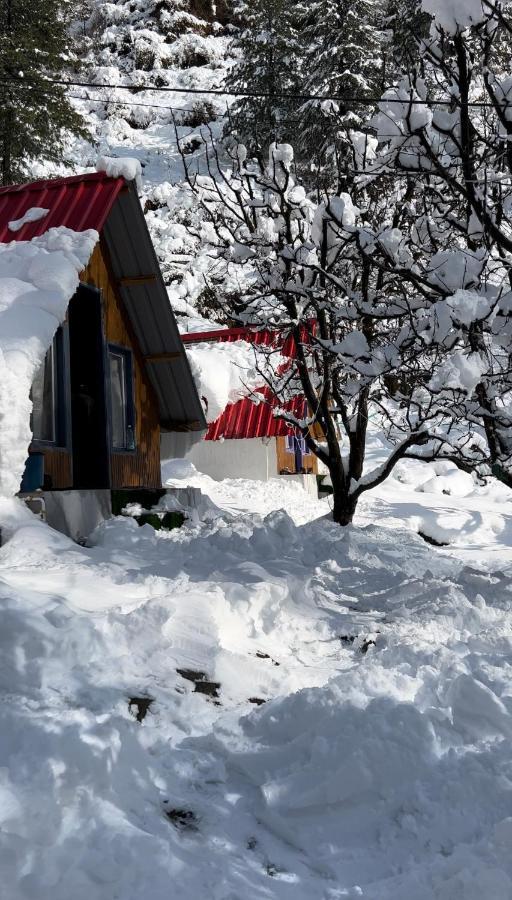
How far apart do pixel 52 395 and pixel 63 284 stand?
2137mm

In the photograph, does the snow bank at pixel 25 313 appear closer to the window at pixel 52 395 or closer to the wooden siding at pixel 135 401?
the window at pixel 52 395

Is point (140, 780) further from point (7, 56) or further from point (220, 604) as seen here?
point (7, 56)

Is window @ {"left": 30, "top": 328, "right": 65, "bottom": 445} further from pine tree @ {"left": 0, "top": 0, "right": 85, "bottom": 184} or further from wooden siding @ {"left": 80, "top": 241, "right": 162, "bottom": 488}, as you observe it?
pine tree @ {"left": 0, "top": 0, "right": 85, "bottom": 184}

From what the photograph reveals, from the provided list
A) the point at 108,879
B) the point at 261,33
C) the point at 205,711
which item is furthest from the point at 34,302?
the point at 261,33

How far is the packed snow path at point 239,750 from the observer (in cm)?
249

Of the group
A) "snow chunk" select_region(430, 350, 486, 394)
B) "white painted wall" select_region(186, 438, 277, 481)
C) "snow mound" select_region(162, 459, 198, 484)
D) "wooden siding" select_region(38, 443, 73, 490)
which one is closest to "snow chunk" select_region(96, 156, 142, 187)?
"wooden siding" select_region(38, 443, 73, 490)

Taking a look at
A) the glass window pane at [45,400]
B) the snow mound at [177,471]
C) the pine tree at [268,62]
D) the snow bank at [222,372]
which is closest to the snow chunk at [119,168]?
the glass window pane at [45,400]

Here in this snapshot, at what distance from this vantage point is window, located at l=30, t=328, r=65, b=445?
9.38 m

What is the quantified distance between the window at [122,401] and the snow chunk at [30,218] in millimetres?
2294

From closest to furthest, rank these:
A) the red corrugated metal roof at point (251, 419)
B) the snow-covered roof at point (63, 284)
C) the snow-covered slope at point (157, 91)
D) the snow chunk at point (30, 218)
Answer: the snow-covered roof at point (63, 284)
the snow chunk at point (30, 218)
the red corrugated metal roof at point (251, 419)
the snow-covered slope at point (157, 91)

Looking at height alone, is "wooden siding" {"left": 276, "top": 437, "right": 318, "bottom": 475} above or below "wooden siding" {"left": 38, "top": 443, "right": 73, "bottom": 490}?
below

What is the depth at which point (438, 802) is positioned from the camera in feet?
9.36

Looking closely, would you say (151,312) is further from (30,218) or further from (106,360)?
(30,218)

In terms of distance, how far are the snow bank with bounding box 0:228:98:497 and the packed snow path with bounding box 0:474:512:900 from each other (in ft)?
5.78
